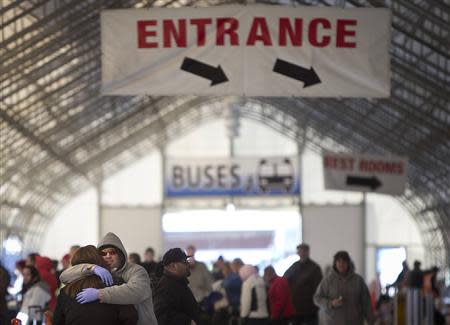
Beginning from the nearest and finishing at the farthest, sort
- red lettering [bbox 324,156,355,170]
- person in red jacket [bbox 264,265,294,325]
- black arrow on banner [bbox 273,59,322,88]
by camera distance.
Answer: black arrow on banner [bbox 273,59,322,88] < person in red jacket [bbox 264,265,294,325] < red lettering [bbox 324,156,355,170]

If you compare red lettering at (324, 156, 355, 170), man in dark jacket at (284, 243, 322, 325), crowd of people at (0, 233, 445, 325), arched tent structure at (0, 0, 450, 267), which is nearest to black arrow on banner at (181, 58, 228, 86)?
crowd of people at (0, 233, 445, 325)

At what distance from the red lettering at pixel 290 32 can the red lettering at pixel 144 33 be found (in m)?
1.39

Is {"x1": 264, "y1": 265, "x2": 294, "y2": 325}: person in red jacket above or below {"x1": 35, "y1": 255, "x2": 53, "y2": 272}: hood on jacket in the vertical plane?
below

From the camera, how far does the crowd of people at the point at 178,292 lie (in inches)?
290

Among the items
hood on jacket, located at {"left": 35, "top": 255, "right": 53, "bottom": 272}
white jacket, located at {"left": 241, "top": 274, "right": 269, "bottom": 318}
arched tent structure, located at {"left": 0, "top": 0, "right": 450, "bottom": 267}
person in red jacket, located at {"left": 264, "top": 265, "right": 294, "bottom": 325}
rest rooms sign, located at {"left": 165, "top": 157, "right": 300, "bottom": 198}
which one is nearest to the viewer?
hood on jacket, located at {"left": 35, "top": 255, "right": 53, "bottom": 272}

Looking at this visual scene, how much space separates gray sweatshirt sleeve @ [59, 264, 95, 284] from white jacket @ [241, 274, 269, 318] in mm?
10211

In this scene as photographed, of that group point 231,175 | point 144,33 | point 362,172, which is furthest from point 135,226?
point 144,33

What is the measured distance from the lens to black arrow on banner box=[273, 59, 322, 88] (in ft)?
44.0

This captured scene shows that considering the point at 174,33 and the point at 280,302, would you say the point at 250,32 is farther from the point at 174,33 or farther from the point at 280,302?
the point at 280,302

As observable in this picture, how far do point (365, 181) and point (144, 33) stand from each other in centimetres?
1005

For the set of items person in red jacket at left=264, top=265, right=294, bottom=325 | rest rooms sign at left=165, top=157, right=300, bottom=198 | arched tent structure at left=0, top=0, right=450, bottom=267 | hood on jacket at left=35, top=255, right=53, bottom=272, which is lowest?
person in red jacket at left=264, top=265, right=294, bottom=325

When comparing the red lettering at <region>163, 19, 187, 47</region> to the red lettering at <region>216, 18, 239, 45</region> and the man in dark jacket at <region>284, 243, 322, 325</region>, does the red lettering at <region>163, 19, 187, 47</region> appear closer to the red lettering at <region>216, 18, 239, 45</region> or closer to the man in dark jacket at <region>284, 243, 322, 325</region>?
the red lettering at <region>216, 18, 239, 45</region>

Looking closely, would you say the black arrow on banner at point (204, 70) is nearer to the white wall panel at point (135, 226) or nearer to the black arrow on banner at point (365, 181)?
the black arrow on banner at point (365, 181)

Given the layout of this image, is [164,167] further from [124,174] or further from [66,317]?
[66,317]
